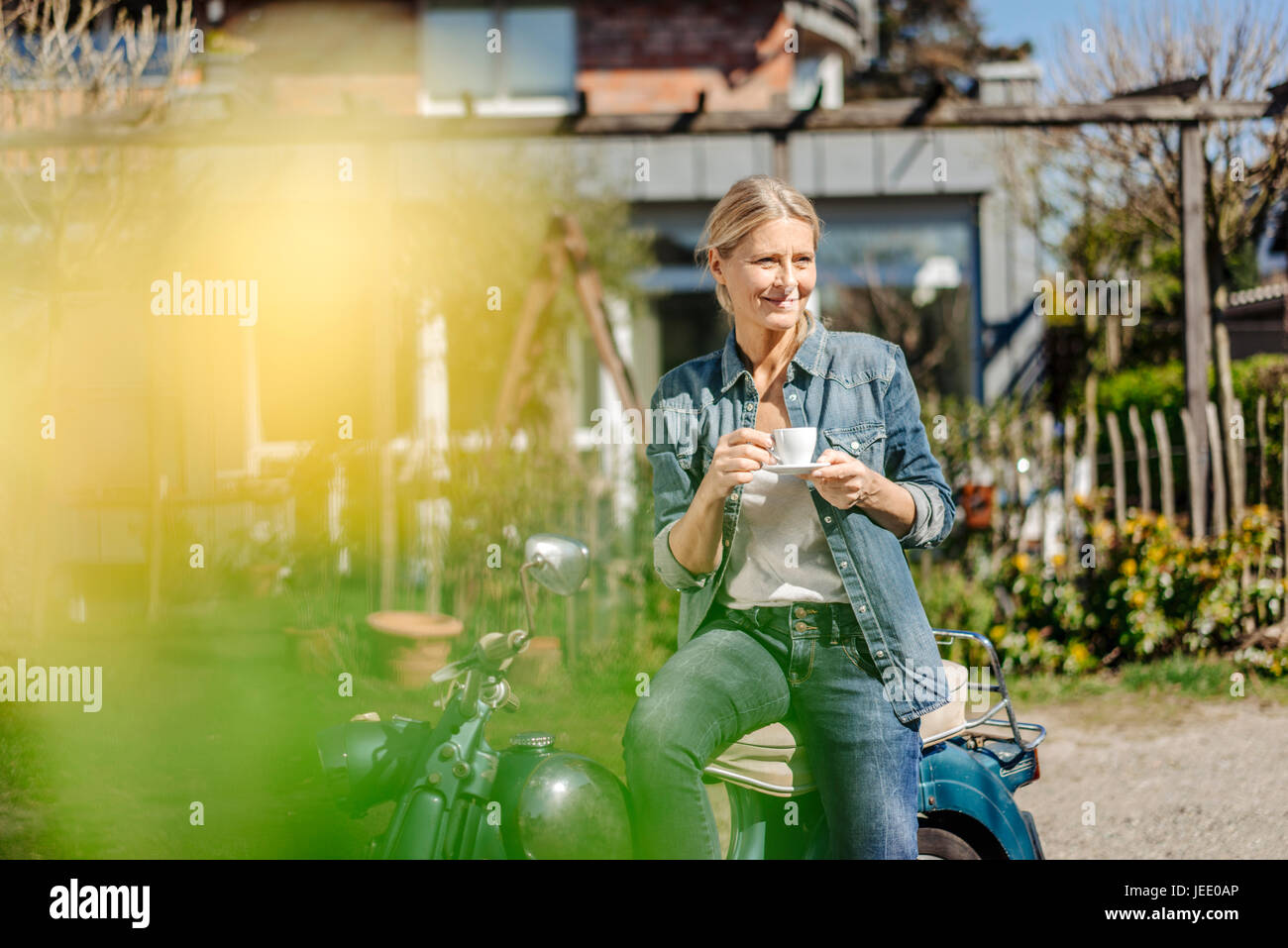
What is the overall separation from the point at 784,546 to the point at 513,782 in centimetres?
69

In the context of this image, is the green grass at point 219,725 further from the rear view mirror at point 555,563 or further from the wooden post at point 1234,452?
the wooden post at point 1234,452

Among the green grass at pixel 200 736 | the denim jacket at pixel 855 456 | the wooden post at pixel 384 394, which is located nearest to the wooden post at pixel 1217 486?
the green grass at pixel 200 736

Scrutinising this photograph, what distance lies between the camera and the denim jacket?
7.50 feet

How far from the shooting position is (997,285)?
11719 mm

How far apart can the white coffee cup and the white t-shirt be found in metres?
0.13

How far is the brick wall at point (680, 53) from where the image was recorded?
1197cm

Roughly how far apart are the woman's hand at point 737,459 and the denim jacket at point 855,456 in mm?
126

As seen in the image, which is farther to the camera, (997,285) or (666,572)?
(997,285)

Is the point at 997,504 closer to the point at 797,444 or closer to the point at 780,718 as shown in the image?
the point at 780,718

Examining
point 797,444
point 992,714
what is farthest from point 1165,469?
point 797,444

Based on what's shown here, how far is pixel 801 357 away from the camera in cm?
237
